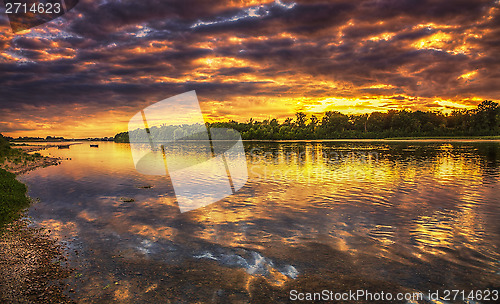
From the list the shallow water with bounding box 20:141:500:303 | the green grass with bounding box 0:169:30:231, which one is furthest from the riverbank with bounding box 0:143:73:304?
the shallow water with bounding box 20:141:500:303

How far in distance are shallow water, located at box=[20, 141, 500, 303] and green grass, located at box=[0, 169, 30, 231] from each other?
1229 millimetres

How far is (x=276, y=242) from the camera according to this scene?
1387 cm

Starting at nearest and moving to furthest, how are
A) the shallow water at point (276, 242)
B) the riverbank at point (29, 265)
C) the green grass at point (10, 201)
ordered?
the riverbank at point (29, 265), the shallow water at point (276, 242), the green grass at point (10, 201)

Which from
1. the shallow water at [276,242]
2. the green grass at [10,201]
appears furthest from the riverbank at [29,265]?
the shallow water at [276,242]

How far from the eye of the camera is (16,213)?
1970 cm

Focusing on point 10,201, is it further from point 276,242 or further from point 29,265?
point 276,242

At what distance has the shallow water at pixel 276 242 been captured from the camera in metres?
9.80

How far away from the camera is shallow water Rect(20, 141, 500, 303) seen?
9805 mm

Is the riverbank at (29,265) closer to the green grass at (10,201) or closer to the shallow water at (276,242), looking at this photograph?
the green grass at (10,201)

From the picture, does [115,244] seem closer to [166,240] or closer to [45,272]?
[166,240]

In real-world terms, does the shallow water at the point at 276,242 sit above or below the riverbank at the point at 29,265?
below

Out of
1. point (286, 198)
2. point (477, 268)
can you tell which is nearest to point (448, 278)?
point (477, 268)

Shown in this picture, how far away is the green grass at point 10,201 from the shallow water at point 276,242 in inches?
48.4

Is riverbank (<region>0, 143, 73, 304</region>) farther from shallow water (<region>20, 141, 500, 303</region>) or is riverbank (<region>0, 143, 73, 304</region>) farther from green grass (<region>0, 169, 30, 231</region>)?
shallow water (<region>20, 141, 500, 303</region>)
